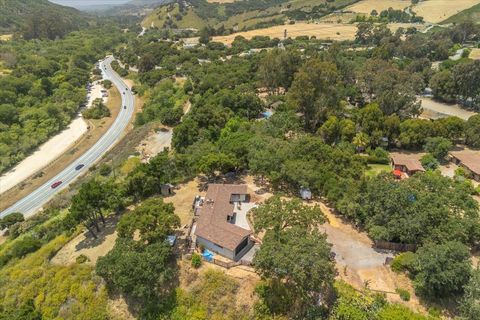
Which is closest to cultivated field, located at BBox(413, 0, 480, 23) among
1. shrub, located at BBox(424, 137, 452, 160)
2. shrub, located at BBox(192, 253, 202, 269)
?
shrub, located at BBox(424, 137, 452, 160)

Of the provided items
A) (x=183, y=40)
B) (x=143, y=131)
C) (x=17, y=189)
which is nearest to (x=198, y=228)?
(x=143, y=131)

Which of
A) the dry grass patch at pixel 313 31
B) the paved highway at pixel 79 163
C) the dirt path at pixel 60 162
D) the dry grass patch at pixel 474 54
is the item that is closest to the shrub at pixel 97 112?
the dirt path at pixel 60 162

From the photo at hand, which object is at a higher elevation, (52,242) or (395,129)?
(395,129)

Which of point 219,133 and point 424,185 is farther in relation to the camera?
point 219,133

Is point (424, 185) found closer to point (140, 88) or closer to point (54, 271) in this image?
point (54, 271)

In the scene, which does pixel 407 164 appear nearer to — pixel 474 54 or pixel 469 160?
pixel 469 160

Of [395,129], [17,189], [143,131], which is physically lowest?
[17,189]

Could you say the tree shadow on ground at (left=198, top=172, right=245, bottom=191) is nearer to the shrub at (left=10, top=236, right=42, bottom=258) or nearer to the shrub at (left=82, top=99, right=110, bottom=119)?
the shrub at (left=10, top=236, right=42, bottom=258)

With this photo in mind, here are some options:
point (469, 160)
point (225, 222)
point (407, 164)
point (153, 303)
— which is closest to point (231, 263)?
point (225, 222)


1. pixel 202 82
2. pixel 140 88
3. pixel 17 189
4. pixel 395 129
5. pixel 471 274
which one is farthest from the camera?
pixel 140 88
